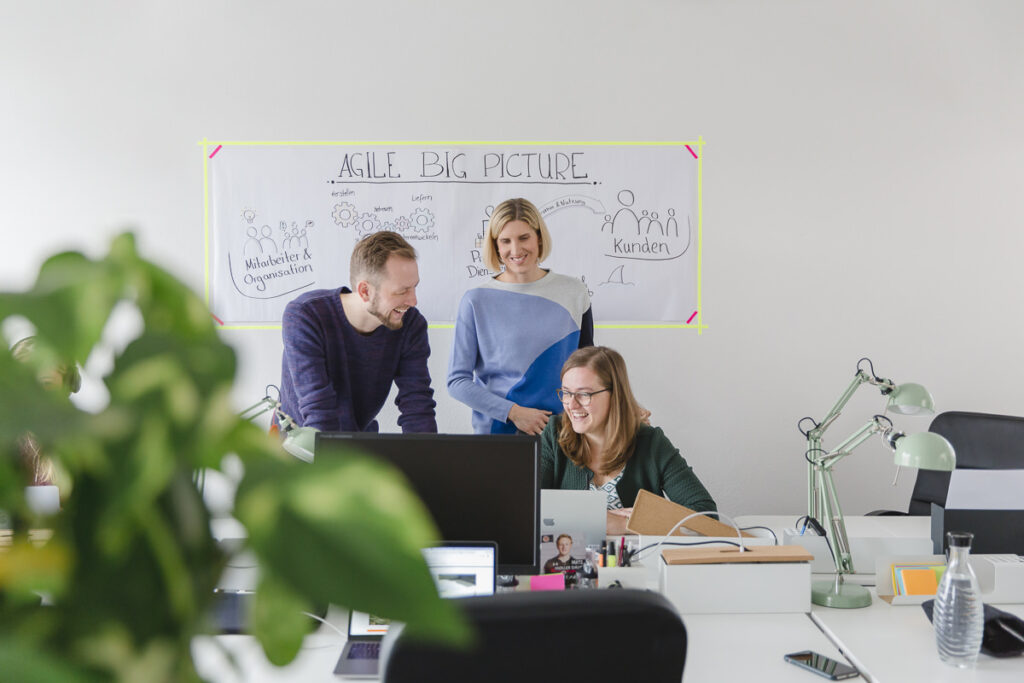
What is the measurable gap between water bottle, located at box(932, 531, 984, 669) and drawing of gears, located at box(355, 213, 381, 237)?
2743 millimetres

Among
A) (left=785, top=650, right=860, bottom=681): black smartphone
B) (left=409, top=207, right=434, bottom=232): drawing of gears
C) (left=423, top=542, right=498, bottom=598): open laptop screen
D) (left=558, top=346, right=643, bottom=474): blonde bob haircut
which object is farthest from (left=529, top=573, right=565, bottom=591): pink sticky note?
(left=409, top=207, right=434, bottom=232): drawing of gears

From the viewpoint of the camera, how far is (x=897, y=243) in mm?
3748

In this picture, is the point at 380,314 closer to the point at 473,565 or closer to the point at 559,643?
the point at 473,565

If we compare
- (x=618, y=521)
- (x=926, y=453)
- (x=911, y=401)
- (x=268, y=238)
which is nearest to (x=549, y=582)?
(x=618, y=521)

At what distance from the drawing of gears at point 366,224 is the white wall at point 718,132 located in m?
0.36

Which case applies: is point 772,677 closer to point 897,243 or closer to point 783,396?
point 783,396

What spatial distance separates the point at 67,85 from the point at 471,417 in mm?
2352

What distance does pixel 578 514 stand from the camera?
2.13 m

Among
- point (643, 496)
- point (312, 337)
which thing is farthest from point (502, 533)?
point (312, 337)

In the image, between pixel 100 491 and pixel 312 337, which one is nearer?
pixel 100 491

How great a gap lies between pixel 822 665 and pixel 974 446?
1912 millimetres

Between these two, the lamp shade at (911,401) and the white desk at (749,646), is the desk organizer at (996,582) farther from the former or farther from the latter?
the lamp shade at (911,401)

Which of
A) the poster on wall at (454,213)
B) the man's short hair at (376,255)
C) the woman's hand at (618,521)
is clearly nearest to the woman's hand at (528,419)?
the poster on wall at (454,213)

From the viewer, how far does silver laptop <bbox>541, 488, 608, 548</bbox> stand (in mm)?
2115
